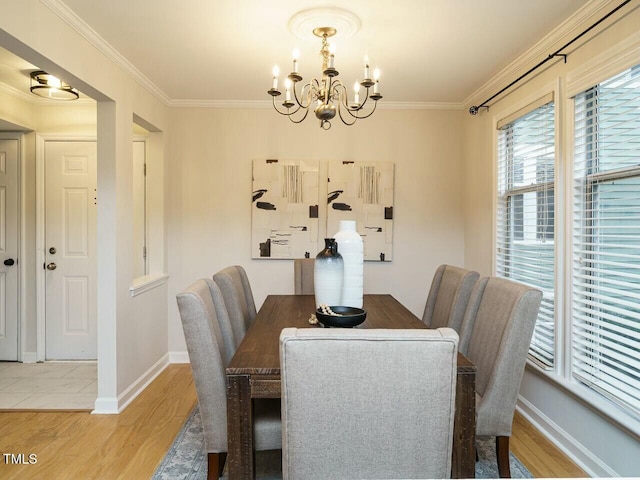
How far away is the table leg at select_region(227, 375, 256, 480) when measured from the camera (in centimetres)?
150

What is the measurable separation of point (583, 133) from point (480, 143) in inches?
54.9

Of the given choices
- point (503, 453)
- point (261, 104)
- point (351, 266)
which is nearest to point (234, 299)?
point (351, 266)

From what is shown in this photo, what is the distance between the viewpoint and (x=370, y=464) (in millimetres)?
1189

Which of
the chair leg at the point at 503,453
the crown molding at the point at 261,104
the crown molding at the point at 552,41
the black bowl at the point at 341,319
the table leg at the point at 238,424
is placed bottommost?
the chair leg at the point at 503,453

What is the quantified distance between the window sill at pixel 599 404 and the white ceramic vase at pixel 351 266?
1.24 meters

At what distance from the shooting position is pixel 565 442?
2.38 meters

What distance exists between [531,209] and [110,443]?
3.05 m

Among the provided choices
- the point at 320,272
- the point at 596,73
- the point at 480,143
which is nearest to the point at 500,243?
the point at 480,143

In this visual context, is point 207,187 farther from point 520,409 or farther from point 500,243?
point 520,409

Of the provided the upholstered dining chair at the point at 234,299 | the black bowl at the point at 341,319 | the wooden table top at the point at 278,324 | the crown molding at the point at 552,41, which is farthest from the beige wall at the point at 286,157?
the black bowl at the point at 341,319

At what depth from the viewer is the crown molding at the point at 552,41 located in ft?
7.10

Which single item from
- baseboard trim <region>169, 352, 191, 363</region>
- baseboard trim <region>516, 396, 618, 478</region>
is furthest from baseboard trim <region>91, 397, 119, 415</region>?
baseboard trim <region>516, 396, 618, 478</region>

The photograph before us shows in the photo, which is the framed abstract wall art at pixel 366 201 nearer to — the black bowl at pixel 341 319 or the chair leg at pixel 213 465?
the black bowl at pixel 341 319

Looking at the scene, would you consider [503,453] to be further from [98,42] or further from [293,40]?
[98,42]
